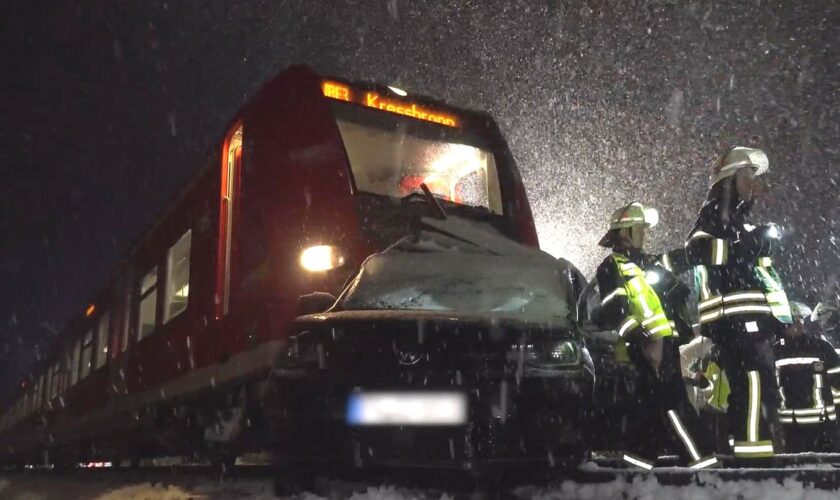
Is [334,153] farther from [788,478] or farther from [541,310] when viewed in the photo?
[788,478]

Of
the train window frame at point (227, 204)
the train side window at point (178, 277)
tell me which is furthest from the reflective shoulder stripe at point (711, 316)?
the train side window at point (178, 277)

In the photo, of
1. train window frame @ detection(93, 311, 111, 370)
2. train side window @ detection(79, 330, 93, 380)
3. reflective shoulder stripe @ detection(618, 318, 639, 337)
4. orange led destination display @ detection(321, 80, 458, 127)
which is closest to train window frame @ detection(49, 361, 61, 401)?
train side window @ detection(79, 330, 93, 380)

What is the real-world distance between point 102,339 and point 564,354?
8663 millimetres

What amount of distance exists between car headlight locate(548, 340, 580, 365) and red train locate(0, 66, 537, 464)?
1694mm

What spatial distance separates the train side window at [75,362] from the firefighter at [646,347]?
34.7 feet

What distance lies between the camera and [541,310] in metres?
4.57

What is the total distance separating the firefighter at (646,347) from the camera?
17.0 ft

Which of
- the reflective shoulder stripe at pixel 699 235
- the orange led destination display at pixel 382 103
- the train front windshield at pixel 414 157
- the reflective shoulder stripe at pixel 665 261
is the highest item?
the orange led destination display at pixel 382 103

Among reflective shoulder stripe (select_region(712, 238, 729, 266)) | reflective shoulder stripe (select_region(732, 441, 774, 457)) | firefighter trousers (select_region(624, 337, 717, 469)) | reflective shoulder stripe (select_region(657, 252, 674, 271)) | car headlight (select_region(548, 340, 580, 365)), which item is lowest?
reflective shoulder stripe (select_region(732, 441, 774, 457))

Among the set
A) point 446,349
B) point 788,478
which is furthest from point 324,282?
point 788,478

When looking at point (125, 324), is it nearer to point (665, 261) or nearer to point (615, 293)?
point (615, 293)

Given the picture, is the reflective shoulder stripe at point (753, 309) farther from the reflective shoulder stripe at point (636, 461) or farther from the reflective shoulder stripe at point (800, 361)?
the reflective shoulder stripe at point (800, 361)

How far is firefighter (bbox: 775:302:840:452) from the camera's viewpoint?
5996 millimetres

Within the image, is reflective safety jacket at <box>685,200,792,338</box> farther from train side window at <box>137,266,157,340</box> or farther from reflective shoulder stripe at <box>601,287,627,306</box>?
train side window at <box>137,266,157,340</box>
